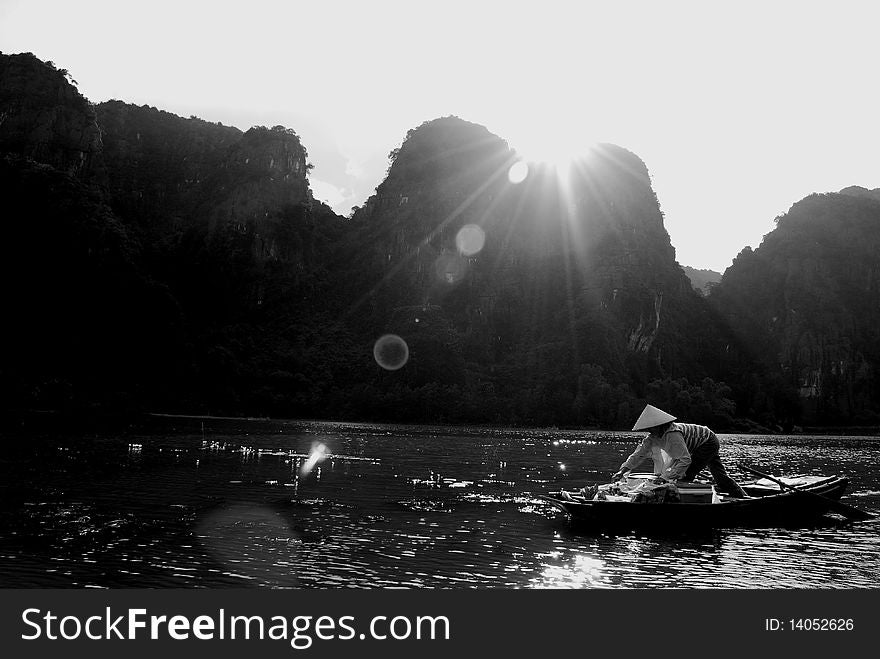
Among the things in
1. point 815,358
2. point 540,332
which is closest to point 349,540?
point 540,332

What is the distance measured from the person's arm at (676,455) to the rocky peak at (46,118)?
183261 mm

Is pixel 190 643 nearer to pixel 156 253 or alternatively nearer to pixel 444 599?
pixel 444 599

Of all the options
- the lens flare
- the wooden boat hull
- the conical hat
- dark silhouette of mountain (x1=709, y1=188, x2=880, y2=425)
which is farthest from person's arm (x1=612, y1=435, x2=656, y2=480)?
dark silhouette of mountain (x1=709, y1=188, x2=880, y2=425)

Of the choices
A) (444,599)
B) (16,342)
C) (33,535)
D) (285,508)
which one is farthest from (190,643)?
(16,342)

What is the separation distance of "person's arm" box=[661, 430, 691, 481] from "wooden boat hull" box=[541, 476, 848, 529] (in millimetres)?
764

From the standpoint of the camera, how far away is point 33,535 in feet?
47.0

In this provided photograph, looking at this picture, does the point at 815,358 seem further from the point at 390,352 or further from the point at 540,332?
the point at 390,352

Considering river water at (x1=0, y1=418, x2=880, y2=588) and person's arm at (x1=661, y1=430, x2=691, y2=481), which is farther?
person's arm at (x1=661, y1=430, x2=691, y2=481)

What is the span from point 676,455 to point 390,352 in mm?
146054

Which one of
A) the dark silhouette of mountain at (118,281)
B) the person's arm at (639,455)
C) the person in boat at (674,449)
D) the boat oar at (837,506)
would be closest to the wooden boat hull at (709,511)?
the boat oar at (837,506)

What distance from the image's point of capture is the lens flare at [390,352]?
155 meters

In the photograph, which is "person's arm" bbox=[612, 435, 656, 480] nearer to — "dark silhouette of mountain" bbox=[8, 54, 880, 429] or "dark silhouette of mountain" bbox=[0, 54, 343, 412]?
"dark silhouette of mountain" bbox=[0, 54, 343, 412]

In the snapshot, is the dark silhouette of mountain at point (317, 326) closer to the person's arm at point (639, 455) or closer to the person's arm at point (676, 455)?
the person's arm at point (639, 455)

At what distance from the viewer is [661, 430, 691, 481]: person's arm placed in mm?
16984
